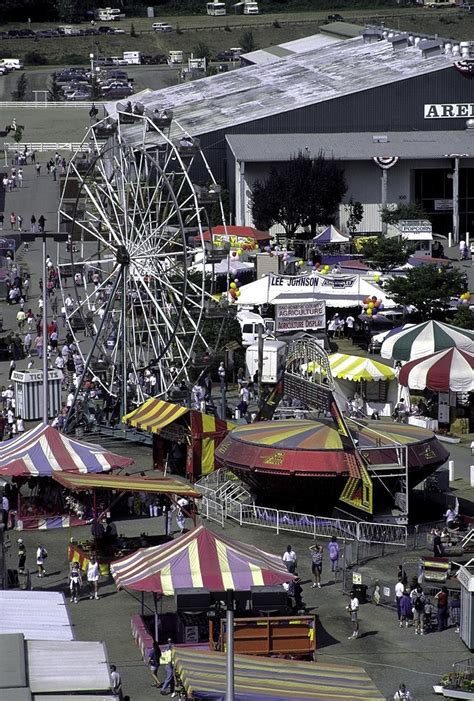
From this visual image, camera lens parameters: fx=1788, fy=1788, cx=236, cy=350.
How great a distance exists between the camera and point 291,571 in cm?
3838

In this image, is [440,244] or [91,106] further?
[91,106]

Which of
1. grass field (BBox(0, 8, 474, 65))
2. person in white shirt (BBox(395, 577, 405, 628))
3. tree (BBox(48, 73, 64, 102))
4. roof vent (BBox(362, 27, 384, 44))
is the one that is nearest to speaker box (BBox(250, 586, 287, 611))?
person in white shirt (BBox(395, 577, 405, 628))

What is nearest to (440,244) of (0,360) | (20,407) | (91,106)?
(0,360)

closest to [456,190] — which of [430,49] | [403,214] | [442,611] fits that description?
[403,214]

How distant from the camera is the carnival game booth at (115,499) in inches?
1588

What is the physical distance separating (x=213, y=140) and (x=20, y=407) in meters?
40.3

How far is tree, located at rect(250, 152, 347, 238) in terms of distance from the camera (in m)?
85.9

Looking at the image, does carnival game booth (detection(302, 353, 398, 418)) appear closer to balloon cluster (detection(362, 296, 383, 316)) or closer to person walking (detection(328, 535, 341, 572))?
balloon cluster (detection(362, 296, 383, 316))

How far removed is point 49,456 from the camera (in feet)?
148

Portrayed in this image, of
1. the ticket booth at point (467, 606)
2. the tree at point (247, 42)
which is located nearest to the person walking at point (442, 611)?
the ticket booth at point (467, 606)

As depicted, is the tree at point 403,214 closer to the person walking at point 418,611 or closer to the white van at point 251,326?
the white van at point 251,326

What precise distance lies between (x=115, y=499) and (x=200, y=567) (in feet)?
27.2

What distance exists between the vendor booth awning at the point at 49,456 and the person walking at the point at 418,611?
1111 cm

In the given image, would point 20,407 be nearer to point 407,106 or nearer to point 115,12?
point 407,106
